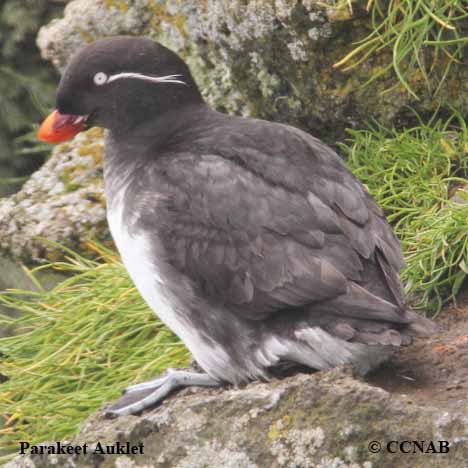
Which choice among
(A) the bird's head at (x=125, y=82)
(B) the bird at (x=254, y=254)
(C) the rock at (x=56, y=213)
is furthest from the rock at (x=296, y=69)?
(B) the bird at (x=254, y=254)

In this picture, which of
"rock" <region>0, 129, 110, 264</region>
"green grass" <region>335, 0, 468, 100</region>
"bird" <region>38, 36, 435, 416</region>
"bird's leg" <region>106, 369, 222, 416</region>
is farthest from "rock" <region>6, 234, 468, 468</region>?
"rock" <region>0, 129, 110, 264</region>

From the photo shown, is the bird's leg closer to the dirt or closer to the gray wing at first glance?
the gray wing

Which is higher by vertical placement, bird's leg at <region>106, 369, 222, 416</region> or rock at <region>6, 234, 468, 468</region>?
rock at <region>6, 234, 468, 468</region>

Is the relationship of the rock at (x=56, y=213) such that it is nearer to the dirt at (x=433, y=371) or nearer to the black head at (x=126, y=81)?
the black head at (x=126, y=81)

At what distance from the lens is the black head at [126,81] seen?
436 centimetres

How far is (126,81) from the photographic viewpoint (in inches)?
172

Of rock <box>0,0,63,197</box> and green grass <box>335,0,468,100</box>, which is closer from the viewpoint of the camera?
green grass <box>335,0,468,100</box>

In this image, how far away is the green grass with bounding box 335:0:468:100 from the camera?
191 inches

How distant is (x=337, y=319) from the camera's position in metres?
3.54

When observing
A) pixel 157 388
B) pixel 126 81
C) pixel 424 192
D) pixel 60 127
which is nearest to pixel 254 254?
pixel 157 388

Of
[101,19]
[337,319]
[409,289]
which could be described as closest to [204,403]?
[337,319]

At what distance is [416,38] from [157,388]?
2.05 metres

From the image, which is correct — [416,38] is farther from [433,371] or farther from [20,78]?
[20,78]

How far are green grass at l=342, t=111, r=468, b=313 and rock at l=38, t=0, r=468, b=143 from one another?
5.3 inches
